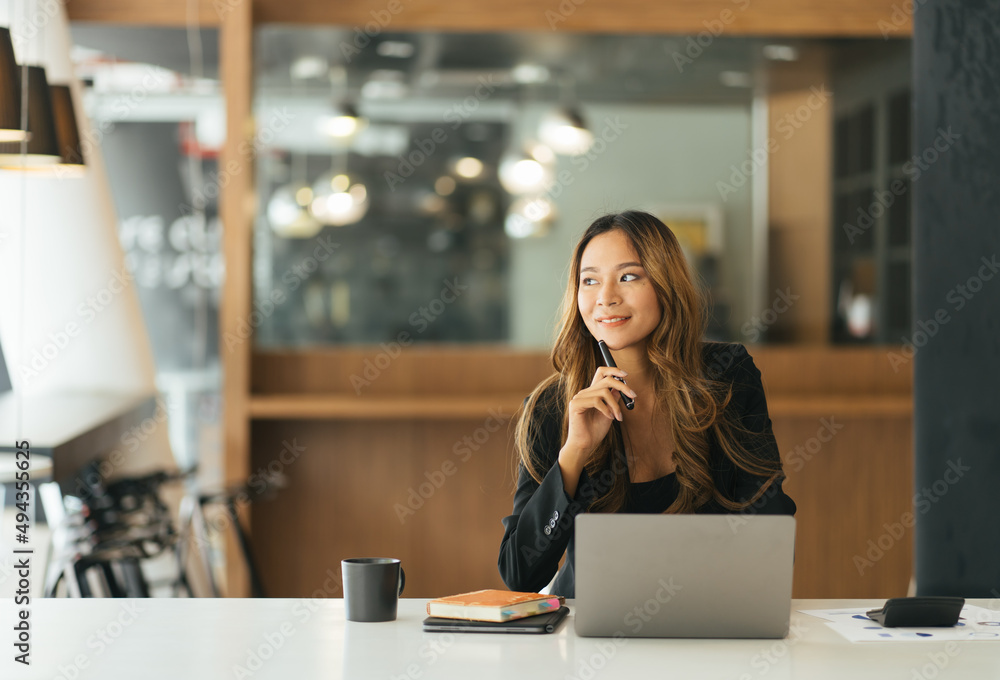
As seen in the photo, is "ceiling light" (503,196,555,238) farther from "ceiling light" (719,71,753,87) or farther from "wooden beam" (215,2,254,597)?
"wooden beam" (215,2,254,597)

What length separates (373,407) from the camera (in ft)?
12.4

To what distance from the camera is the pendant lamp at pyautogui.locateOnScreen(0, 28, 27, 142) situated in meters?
1.98

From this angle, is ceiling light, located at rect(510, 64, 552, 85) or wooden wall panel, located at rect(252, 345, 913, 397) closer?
wooden wall panel, located at rect(252, 345, 913, 397)

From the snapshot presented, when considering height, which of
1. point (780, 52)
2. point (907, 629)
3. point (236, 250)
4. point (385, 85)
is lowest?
point (907, 629)

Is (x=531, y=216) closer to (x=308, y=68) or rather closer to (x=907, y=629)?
(x=308, y=68)

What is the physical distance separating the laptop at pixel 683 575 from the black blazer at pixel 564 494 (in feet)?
1.35

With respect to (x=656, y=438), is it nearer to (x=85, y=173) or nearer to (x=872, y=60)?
(x=85, y=173)

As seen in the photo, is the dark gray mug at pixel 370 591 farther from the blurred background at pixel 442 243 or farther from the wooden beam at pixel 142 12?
the wooden beam at pixel 142 12

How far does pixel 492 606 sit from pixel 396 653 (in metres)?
0.16

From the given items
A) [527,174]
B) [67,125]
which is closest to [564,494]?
Answer: [67,125]

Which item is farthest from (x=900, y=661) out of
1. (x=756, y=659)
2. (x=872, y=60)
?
(x=872, y=60)

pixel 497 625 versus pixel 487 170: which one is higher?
pixel 487 170

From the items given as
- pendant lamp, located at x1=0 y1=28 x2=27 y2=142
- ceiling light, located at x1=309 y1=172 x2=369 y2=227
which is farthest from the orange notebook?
ceiling light, located at x1=309 y1=172 x2=369 y2=227

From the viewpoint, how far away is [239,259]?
3.98 meters
